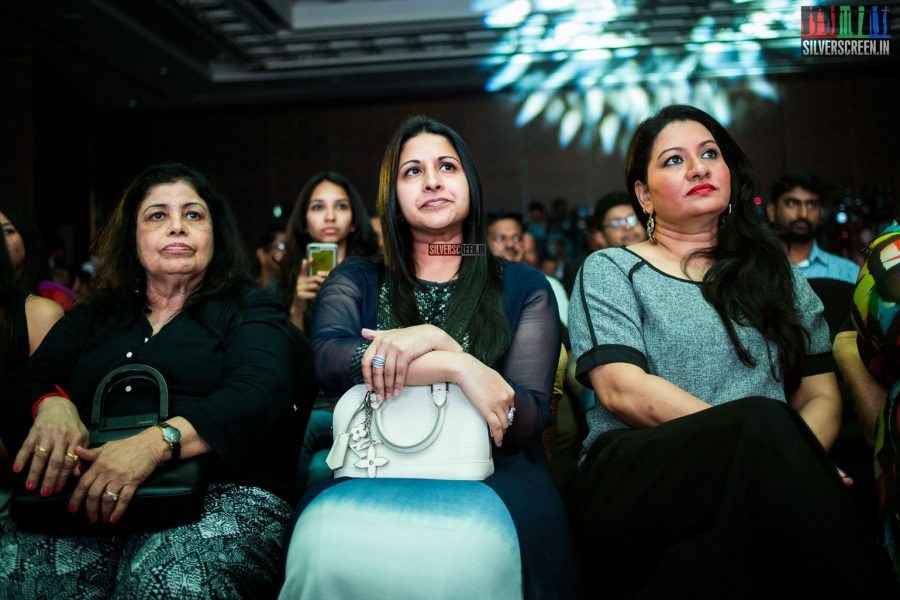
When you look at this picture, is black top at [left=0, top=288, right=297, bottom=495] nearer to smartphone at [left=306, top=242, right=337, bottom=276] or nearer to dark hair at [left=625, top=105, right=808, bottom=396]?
smartphone at [left=306, top=242, right=337, bottom=276]

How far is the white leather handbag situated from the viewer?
1511 millimetres

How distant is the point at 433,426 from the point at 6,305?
142cm

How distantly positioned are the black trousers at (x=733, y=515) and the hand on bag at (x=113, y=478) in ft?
3.14

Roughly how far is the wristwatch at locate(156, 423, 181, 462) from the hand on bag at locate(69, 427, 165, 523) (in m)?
0.04

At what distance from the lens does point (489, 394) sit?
1545mm

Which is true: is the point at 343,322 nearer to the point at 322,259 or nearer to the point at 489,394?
the point at 489,394

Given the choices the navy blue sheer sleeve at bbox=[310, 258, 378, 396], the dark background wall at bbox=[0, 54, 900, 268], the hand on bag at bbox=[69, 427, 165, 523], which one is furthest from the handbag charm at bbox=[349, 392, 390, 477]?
the dark background wall at bbox=[0, 54, 900, 268]

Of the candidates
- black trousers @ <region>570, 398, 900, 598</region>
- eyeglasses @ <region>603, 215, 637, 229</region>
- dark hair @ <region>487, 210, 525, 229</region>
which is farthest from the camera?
dark hair @ <region>487, 210, 525, 229</region>

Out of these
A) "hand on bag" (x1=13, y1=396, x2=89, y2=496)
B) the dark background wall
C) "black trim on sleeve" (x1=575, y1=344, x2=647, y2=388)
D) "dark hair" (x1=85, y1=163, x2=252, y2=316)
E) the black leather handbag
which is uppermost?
the dark background wall

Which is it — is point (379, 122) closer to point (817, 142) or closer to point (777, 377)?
point (817, 142)

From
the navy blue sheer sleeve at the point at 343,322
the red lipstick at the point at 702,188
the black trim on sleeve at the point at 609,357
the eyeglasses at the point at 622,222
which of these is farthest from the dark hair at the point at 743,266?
the eyeglasses at the point at 622,222

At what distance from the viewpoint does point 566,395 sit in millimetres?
2896

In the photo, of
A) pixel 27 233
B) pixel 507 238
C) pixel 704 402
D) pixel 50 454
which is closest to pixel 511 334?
pixel 704 402

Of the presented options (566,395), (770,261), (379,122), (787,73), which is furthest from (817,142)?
(770,261)
